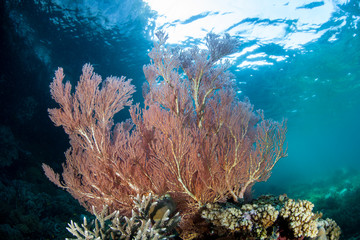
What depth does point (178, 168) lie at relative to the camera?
3.90 m

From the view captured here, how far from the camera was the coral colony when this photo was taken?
358 centimetres

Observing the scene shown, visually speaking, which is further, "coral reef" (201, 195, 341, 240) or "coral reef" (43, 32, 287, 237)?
"coral reef" (43, 32, 287, 237)

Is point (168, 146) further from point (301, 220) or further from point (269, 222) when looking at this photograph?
point (301, 220)

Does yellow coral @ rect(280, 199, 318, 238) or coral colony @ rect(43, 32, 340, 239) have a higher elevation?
coral colony @ rect(43, 32, 340, 239)

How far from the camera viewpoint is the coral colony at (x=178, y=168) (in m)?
3.58

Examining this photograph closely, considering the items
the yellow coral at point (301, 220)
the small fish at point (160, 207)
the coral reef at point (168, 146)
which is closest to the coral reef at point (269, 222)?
the yellow coral at point (301, 220)

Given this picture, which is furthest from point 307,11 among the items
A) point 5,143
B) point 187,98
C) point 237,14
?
point 5,143

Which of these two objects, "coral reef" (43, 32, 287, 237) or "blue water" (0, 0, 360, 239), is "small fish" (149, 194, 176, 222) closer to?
"coral reef" (43, 32, 287, 237)

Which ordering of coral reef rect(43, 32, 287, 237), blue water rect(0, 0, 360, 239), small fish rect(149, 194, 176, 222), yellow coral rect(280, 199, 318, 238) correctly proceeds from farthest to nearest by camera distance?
blue water rect(0, 0, 360, 239)
coral reef rect(43, 32, 287, 237)
small fish rect(149, 194, 176, 222)
yellow coral rect(280, 199, 318, 238)

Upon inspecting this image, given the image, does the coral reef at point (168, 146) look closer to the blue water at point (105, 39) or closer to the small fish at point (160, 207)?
the small fish at point (160, 207)

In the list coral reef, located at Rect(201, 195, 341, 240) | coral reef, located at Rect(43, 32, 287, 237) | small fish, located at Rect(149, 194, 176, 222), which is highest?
coral reef, located at Rect(43, 32, 287, 237)

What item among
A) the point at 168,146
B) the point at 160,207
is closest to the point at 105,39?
the point at 168,146

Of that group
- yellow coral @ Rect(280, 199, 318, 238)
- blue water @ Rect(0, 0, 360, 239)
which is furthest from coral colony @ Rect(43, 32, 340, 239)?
blue water @ Rect(0, 0, 360, 239)

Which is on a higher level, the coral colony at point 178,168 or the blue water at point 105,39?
the blue water at point 105,39
